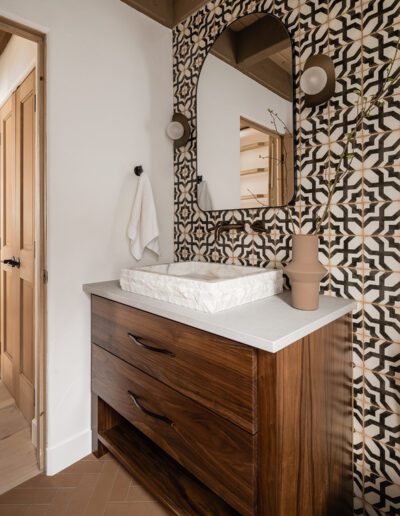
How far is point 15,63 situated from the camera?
2.13 m

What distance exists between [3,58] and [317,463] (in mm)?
3231

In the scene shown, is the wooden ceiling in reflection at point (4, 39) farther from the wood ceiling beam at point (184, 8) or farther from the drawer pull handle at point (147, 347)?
the drawer pull handle at point (147, 347)

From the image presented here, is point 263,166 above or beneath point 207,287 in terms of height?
above

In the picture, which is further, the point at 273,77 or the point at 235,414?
the point at 273,77

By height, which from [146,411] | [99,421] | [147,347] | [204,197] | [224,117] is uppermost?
[224,117]

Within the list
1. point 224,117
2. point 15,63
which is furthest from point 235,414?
point 15,63

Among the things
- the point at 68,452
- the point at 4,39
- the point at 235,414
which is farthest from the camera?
the point at 4,39

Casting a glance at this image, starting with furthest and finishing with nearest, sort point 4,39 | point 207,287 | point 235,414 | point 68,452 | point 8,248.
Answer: point 8,248 < point 4,39 < point 68,452 < point 207,287 < point 235,414

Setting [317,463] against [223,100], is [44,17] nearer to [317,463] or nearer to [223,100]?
[223,100]

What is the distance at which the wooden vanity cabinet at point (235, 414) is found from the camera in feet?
2.94

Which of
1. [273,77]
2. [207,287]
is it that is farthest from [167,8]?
[207,287]

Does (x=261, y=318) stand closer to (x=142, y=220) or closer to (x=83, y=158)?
(x=142, y=220)

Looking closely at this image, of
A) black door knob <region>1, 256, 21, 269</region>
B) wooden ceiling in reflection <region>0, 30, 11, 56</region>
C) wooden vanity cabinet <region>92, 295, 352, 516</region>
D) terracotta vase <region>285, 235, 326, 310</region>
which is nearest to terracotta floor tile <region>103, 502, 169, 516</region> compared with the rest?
wooden vanity cabinet <region>92, 295, 352, 516</region>

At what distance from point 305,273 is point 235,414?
1.70 ft
